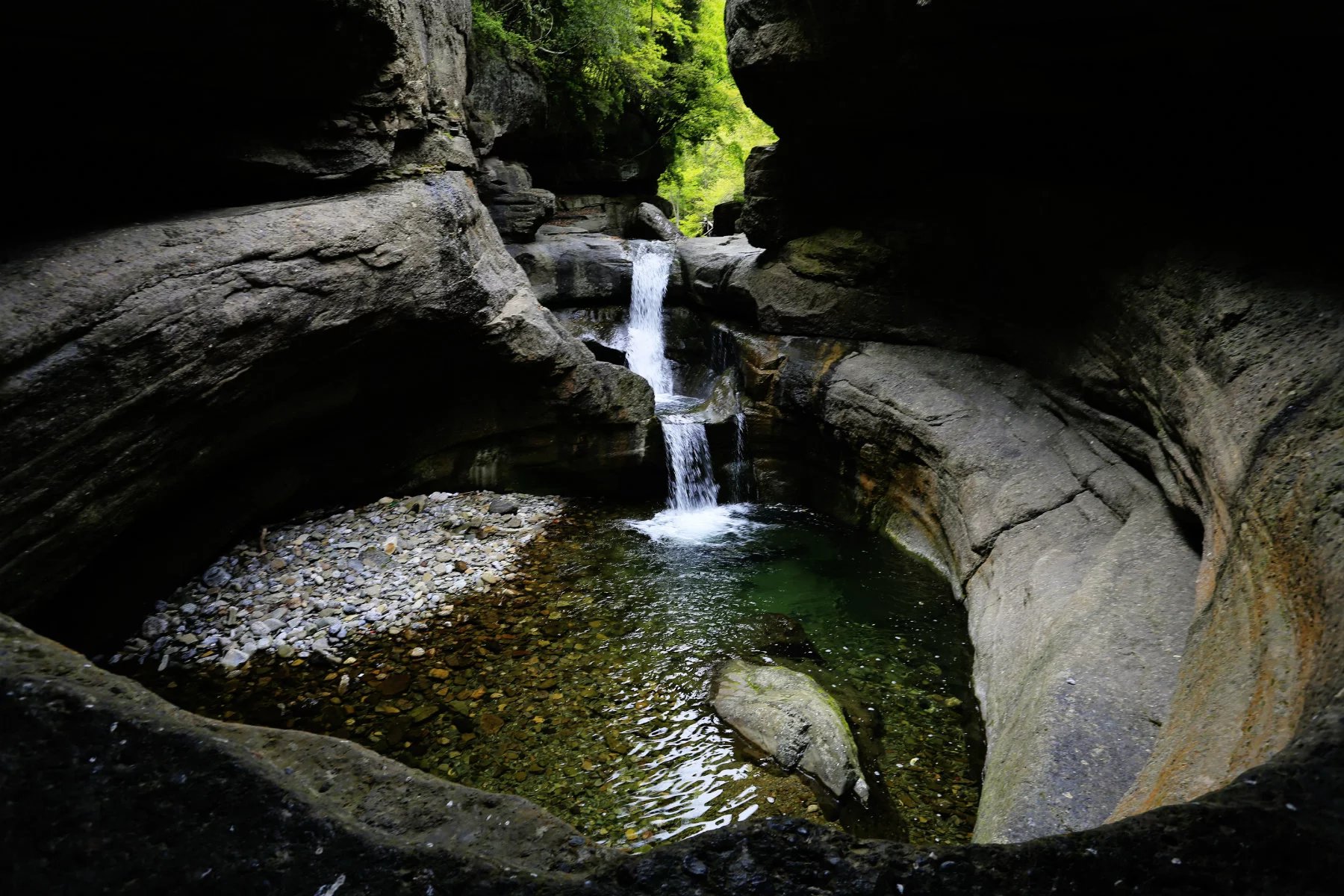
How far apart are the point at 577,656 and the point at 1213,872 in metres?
5.27

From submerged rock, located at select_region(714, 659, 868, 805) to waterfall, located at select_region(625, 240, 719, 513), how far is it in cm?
441

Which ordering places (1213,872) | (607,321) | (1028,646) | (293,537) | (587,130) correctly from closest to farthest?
1. (1213,872)
2. (1028,646)
3. (293,537)
4. (607,321)
5. (587,130)

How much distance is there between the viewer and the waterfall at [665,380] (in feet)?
32.8

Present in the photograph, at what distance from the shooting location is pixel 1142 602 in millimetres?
4562

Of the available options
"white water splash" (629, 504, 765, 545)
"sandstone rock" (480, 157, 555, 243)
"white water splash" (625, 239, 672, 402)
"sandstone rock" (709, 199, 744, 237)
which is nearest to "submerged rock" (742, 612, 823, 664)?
"white water splash" (629, 504, 765, 545)

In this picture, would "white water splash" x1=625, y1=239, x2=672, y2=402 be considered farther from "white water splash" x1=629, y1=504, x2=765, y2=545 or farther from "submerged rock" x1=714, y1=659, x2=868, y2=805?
"submerged rock" x1=714, y1=659, x2=868, y2=805

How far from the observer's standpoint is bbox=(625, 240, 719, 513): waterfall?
1000 centimetres

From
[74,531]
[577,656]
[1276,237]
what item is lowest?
[577,656]

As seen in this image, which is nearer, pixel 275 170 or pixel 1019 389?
pixel 275 170

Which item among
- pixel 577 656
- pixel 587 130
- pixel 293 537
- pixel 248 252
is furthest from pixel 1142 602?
pixel 587 130

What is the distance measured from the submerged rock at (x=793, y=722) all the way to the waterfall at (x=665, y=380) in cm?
441

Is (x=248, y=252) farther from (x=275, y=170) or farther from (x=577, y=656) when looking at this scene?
(x=577, y=656)

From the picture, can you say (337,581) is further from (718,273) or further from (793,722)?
(718,273)

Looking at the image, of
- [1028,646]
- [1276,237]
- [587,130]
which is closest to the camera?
[1276,237]
